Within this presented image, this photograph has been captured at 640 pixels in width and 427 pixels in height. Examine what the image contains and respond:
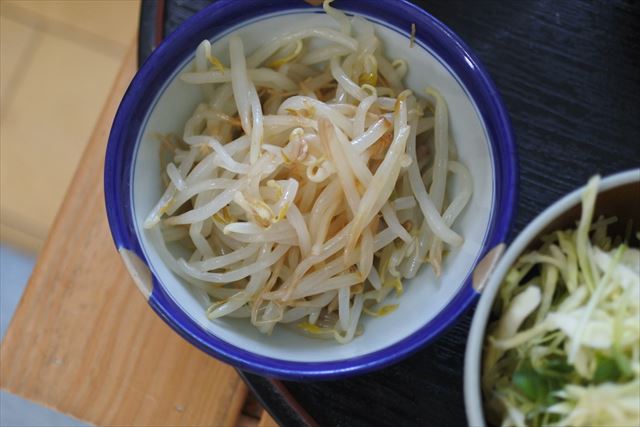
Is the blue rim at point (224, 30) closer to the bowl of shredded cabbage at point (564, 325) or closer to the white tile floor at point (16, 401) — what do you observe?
the bowl of shredded cabbage at point (564, 325)

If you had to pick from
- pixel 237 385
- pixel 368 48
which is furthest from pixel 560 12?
pixel 237 385

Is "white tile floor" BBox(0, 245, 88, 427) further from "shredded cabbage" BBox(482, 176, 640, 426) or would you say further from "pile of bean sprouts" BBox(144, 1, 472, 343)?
"shredded cabbage" BBox(482, 176, 640, 426)

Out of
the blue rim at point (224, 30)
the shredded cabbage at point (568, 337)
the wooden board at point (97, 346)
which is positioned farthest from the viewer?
the wooden board at point (97, 346)

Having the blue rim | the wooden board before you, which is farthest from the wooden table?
the blue rim

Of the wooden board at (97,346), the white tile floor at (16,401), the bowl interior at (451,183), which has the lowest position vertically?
the white tile floor at (16,401)

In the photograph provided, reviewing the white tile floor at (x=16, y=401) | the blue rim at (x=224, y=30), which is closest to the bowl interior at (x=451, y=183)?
the blue rim at (x=224, y=30)

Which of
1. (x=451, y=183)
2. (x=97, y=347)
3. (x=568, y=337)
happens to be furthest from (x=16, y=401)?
(x=568, y=337)
